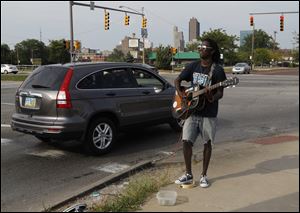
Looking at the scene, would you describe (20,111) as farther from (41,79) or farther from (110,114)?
(110,114)

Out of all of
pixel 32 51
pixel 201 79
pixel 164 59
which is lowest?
pixel 201 79

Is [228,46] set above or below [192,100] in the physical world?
above

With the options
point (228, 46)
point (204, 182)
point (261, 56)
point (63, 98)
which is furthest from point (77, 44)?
point (261, 56)

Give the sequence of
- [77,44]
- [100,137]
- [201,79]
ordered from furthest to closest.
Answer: [77,44], [100,137], [201,79]

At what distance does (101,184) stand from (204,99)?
1.72 meters

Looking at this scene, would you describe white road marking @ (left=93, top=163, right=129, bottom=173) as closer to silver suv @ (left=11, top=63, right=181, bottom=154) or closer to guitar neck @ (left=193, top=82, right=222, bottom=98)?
silver suv @ (left=11, top=63, right=181, bottom=154)

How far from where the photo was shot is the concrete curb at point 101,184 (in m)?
4.89

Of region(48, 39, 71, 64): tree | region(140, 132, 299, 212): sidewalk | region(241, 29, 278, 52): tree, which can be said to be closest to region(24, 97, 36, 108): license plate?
region(140, 132, 299, 212): sidewalk

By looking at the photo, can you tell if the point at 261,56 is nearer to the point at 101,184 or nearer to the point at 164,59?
the point at 164,59

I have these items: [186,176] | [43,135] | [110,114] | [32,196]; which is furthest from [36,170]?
[186,176]

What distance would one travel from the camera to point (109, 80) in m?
7.87

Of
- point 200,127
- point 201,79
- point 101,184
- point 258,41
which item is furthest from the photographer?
point 258,41

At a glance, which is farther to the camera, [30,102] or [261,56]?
[261,56]

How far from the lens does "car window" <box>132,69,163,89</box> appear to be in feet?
27.7
